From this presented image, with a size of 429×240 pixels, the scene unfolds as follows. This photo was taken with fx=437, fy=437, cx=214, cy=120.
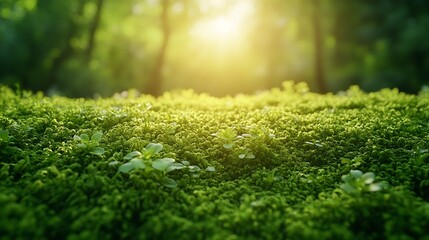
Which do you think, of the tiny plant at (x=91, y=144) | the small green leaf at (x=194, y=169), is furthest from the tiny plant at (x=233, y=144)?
the tiny plant at (x=91, y=144)

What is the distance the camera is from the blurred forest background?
29.0 m

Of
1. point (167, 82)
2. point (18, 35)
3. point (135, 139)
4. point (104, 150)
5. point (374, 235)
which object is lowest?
point (374, 235)

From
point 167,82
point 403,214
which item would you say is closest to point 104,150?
point 403,214

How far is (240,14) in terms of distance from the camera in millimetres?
34688

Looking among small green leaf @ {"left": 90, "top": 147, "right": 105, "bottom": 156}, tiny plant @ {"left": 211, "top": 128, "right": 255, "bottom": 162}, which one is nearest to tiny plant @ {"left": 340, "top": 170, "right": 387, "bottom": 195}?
tiny plant @ {"left": 211, "top": 128, "right": 255, "bottom": 162}

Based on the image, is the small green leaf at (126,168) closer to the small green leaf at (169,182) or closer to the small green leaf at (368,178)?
the small green leaf at (169,182)

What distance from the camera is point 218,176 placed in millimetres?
3705

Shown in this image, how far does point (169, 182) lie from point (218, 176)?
1.86 ft

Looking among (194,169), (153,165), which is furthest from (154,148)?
(194,169)

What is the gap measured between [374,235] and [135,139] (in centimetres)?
212

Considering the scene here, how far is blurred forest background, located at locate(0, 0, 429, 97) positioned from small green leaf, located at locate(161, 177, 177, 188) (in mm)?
19022

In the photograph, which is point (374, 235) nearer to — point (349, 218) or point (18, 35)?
point (349, 218)

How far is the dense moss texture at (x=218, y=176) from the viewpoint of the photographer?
2.86 metres

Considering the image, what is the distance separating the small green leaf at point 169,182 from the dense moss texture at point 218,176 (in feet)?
0.14
